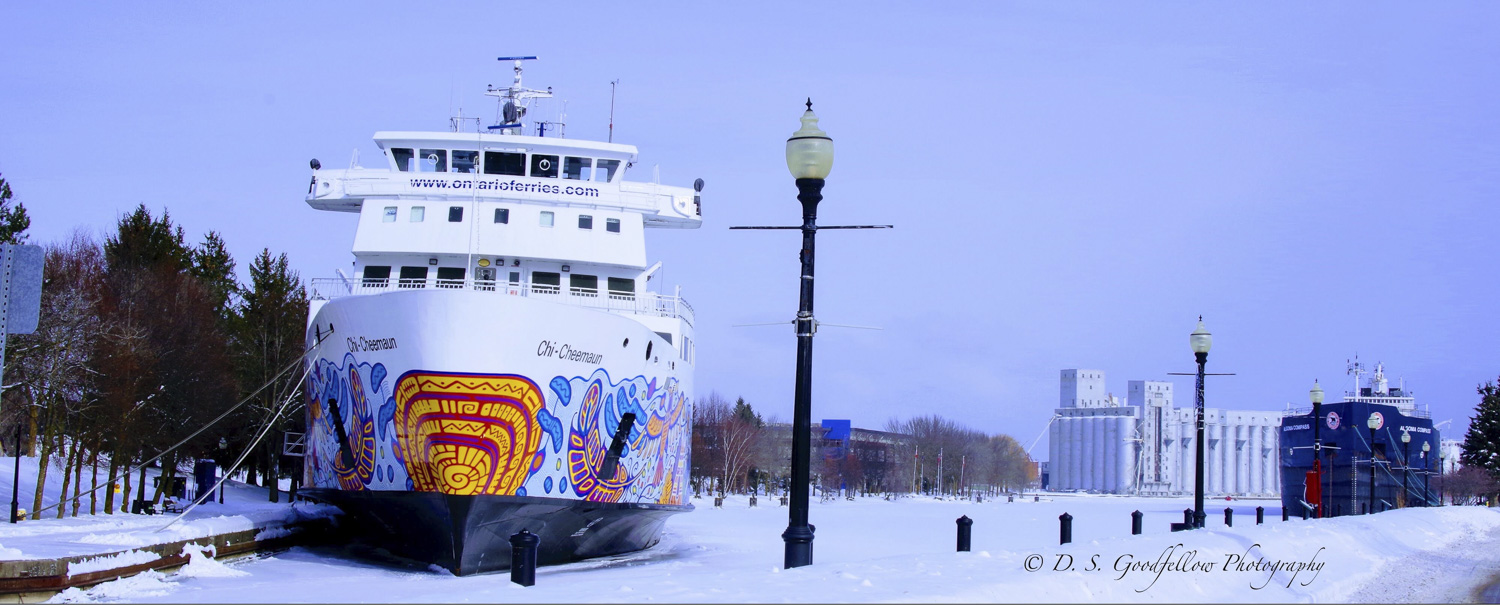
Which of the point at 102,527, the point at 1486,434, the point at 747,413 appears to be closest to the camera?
the point at 102,527

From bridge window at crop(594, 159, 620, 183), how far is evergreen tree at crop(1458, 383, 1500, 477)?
40115mm

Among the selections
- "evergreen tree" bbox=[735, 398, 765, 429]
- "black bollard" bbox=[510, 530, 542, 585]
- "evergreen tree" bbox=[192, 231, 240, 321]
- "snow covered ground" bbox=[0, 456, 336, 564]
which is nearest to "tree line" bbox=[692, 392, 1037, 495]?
"evergreen tree" bbox=[735, 398, 765, 429]

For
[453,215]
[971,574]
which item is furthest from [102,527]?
[971,574]

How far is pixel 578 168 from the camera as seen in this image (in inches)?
910

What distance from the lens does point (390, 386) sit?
16.8 metres

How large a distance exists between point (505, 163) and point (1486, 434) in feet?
142

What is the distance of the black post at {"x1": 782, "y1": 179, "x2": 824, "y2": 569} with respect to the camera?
9891 mm

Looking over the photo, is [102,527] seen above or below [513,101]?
below

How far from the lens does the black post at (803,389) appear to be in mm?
9891

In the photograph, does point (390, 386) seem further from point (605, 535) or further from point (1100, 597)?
point (1100, 597)

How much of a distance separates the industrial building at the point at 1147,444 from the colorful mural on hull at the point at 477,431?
133 metres

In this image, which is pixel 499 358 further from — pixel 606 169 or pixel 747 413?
pixel 747 413

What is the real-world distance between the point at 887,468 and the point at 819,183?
373 feet

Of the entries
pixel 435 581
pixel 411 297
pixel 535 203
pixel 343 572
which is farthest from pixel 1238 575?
pixel 535 203
